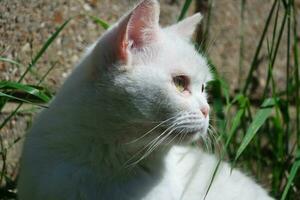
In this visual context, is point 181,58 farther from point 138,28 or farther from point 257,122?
point 257,122

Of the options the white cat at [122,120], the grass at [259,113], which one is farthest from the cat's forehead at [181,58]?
the grass at [259,113]

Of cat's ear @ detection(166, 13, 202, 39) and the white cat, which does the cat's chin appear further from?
cat's ear @ detection(166, 13, 202, 39)

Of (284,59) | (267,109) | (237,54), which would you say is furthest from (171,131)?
(284,59)

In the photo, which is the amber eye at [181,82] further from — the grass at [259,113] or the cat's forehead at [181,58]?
the grass at [259,113]

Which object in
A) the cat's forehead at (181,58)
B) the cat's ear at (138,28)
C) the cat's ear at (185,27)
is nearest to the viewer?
the cat's ear at (138,28)

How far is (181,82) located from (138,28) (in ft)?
0.62

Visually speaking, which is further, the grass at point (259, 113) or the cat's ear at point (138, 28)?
the grass at point (259, 113)

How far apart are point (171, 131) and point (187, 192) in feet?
0.99

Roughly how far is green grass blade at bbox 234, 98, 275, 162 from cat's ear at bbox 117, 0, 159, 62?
14.7 inches

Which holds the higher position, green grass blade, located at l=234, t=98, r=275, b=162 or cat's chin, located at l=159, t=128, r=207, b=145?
cat's chin, located at l=159, t=128, r=207, b=145

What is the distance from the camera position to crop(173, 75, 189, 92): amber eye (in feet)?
5.15

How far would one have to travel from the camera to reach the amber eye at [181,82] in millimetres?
1568

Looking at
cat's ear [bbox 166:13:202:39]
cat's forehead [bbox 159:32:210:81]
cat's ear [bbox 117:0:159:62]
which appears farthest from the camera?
cat's ear [bbox 166:13:202:39]

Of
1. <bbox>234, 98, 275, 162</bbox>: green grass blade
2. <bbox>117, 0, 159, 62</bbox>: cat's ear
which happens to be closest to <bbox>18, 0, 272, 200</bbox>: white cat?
<bbox>117, 0, 159, 62</bbox>: cat's ear
